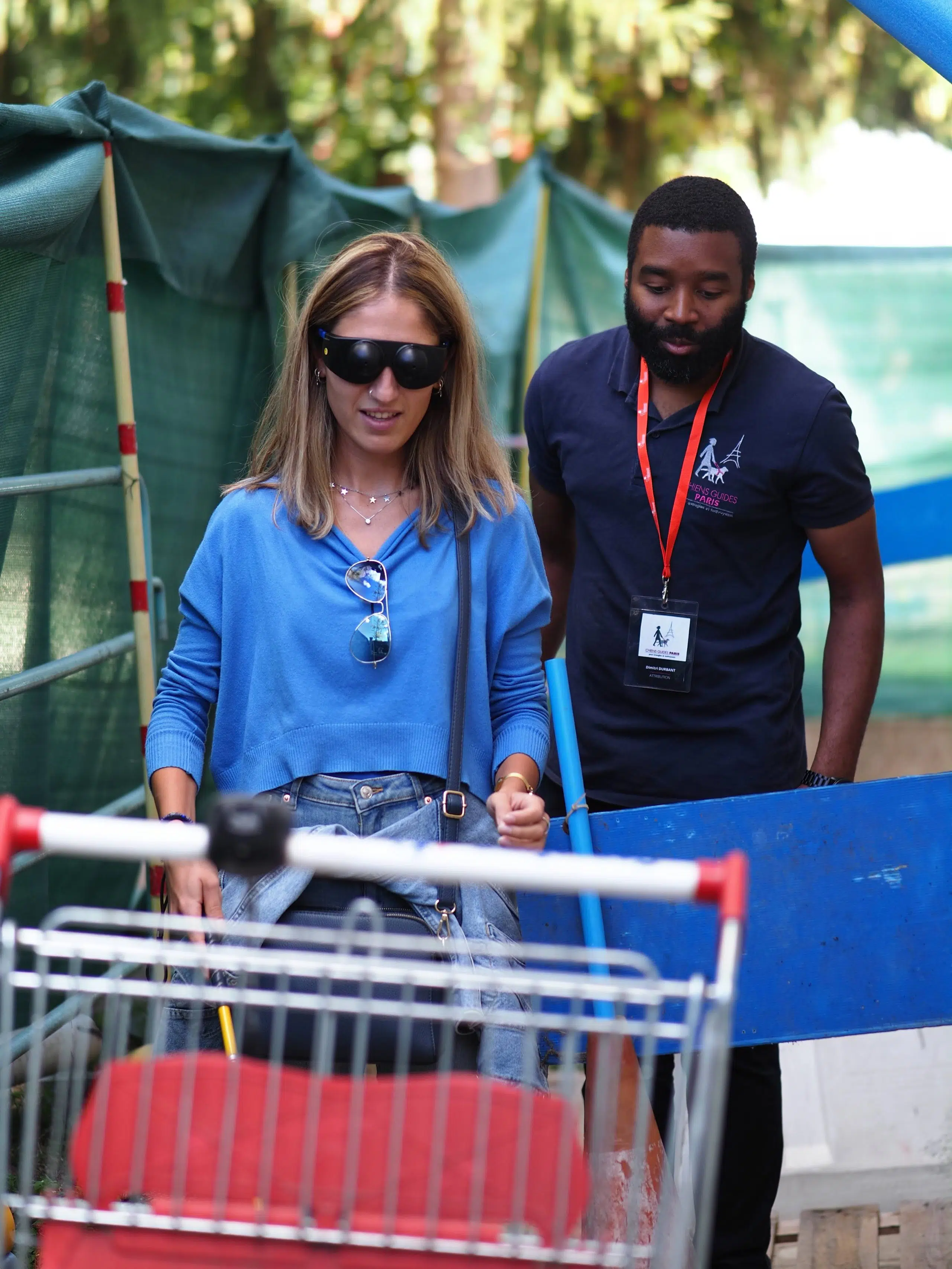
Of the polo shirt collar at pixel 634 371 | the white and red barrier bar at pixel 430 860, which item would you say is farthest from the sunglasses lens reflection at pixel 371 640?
the polo shirt collar at pixel 634 371

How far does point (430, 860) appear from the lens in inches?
54.2

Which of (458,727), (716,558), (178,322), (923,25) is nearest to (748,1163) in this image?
(716,558)

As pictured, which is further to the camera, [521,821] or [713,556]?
[713,556]

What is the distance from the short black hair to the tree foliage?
6.77 metres

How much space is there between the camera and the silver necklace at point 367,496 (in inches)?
87.6

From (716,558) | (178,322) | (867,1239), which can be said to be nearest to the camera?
(716,558)

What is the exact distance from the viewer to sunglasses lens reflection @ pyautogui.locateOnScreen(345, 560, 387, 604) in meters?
2.11

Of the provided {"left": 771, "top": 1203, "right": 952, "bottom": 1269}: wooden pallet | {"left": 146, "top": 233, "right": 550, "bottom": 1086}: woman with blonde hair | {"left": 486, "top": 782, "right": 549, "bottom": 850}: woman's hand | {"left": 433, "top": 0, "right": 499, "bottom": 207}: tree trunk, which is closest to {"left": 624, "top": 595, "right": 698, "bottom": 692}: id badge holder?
{"left": 146, "top": 233, "right": 550, "bottom": 1086}: woman with blonde hair

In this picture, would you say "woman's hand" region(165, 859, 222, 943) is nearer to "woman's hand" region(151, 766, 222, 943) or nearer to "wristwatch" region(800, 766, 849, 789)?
"woman's hand" region(151, 766, 222, 943)

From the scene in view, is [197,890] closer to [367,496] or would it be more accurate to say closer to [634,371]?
[367,496]

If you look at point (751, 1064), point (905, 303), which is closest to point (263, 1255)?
point (751, 1064)

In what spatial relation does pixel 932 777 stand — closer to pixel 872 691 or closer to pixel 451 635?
pixel 872 691

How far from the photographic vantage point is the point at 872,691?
286 cm

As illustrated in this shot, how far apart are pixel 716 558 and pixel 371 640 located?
36.7 inches
